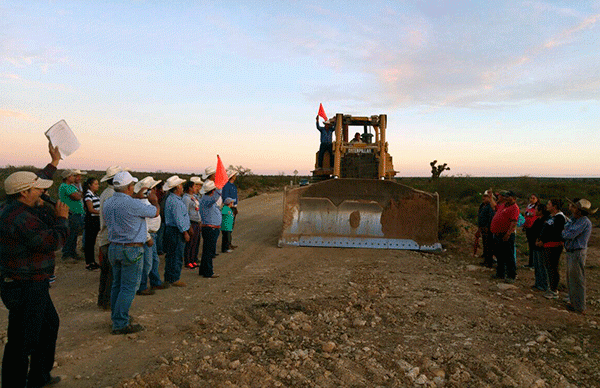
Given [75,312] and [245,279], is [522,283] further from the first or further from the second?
[75,312]

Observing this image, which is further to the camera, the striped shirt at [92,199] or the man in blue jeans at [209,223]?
the striped shirt at [92,199]

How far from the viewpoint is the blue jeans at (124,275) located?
4.85m

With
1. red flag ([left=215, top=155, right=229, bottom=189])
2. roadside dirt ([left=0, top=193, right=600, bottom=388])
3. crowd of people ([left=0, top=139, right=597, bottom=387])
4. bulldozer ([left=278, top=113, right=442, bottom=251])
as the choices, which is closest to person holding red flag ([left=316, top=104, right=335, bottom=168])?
bulldozer ([left=278, top=113, right=442, bottom=251])

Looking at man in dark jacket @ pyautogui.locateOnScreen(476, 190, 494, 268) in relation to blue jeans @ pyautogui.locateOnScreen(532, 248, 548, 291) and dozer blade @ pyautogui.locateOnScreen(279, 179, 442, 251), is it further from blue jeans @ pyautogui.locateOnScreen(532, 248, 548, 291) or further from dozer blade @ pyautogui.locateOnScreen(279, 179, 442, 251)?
blue jeans @ pyautogui.locateOnScreen(532, 248, 548, 291)

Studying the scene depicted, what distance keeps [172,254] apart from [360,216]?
465 cm

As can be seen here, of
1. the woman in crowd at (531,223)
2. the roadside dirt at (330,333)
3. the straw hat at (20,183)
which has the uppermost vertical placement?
the straw hat at (20,183)

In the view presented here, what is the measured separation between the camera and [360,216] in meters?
10.1

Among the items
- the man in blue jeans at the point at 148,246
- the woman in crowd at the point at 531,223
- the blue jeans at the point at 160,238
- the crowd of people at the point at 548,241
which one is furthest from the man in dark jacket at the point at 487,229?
the blue jeans at the point at 160,238

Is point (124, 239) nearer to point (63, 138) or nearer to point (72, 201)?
point (63, 138)

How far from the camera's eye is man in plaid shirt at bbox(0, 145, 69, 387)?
133 inches

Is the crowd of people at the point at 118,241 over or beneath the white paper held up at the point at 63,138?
beneath

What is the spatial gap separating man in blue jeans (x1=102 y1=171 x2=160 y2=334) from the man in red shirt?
5.95 m

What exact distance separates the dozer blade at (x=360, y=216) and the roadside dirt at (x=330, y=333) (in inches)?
66.4

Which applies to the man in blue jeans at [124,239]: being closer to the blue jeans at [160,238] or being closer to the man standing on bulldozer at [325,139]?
the blue jeans at [160,238]
